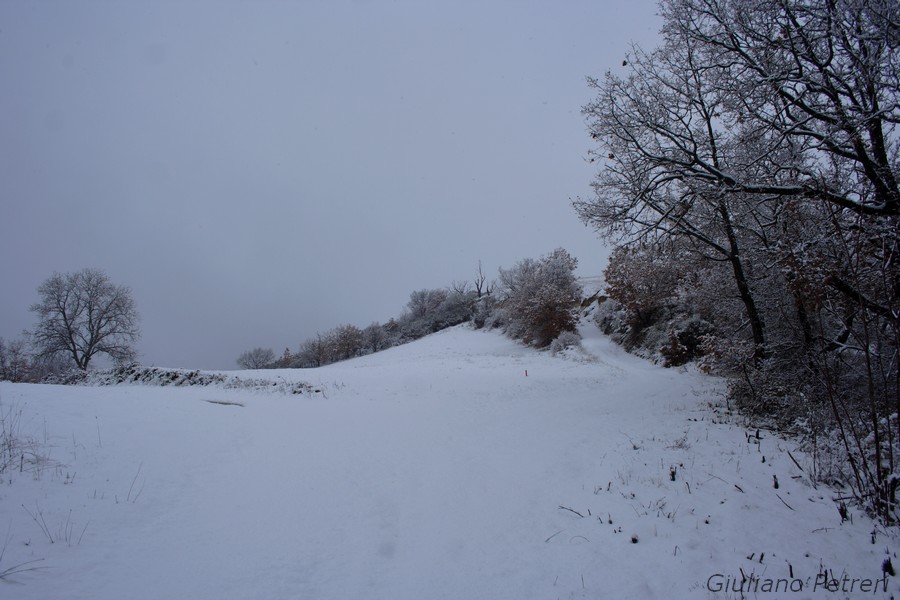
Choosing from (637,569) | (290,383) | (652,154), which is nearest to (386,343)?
(290,383)

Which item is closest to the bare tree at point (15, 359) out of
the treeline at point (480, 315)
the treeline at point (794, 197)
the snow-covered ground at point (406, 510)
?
the treeline at point (480, 315)

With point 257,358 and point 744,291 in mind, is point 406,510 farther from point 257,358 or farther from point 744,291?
point 257,358

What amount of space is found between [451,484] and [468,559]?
1962 mm

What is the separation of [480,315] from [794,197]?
34792 mm

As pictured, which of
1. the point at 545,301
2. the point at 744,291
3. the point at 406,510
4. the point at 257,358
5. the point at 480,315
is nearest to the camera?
the point at 406,510

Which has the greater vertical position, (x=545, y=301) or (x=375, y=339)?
(x=545, y=301)

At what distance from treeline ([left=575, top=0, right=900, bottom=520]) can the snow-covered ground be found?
107 centimetres

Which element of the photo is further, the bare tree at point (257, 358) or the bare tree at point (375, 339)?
the bare tree at point (257, 358)

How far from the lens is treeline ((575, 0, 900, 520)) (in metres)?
5.16

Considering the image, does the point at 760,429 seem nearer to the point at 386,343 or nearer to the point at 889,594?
the point at 889,594

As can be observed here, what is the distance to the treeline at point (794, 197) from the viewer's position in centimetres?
516

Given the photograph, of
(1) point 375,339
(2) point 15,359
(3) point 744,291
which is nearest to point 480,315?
(1) point 375,339

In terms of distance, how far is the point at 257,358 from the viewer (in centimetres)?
5747

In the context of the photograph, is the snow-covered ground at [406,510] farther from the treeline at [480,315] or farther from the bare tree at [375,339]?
the bare tree at [375,339]
